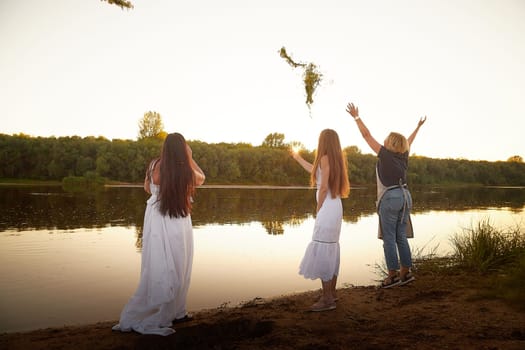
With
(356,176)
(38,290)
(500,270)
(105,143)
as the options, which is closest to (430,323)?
(500,270)

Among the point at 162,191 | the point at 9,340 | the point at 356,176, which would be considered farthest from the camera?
the point at 356,176

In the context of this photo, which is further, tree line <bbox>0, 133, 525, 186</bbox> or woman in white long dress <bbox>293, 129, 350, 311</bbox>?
tree line <bbox>0, 133, 525, 186</bbox>

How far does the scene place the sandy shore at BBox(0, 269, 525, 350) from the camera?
417 centimetres

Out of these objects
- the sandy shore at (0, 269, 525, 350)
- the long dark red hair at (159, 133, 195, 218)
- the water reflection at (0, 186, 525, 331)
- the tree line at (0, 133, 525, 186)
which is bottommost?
the water reflection at (0, 186, 525, 331)

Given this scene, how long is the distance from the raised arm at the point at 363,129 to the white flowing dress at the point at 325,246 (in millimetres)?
1335

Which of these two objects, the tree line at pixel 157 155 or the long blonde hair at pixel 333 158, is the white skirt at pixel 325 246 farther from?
the tree line at pixel 157 155

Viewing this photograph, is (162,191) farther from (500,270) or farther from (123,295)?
(500,270)

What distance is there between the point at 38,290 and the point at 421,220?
1660 cm

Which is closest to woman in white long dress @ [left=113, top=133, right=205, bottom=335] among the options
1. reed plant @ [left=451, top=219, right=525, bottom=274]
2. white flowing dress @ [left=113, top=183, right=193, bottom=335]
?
white flowing dress @ [left=113, top=183, right=193, bottom=335]

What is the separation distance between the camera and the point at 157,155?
2638 inches

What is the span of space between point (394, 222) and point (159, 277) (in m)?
3.72

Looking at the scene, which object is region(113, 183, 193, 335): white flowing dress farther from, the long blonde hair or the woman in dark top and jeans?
the woman in dark top and jeans

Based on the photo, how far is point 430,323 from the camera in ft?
15.6

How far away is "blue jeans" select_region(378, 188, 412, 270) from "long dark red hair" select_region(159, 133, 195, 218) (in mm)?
3242
